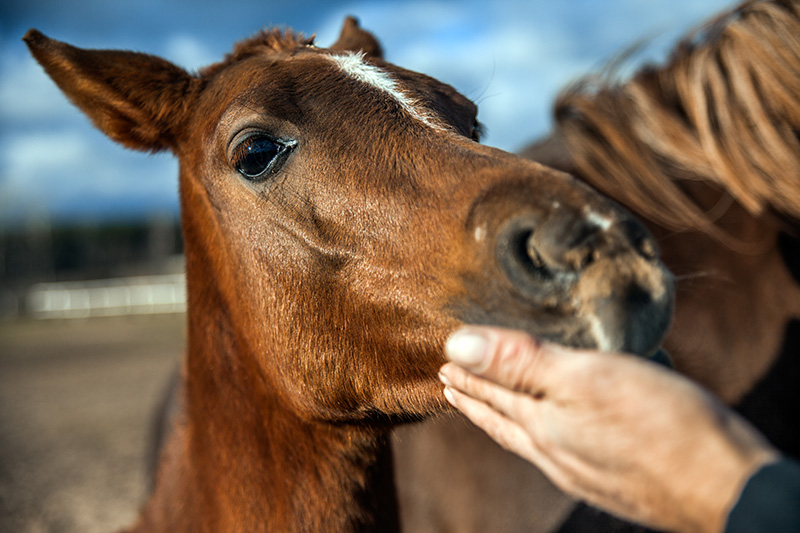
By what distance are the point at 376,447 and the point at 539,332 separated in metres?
1.03

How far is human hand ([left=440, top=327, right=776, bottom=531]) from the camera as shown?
936 mm

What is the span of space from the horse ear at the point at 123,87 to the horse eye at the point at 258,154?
17.9 inches

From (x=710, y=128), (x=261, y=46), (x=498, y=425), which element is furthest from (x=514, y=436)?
(x=710, y=128)

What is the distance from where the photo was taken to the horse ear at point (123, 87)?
212 centimetres

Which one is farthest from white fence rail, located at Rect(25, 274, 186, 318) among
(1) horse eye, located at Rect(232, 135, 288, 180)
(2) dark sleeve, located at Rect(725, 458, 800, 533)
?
(2) dark sleeve, located at Rect(725, 458, 800, 533)

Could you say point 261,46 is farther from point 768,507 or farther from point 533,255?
point 768,507

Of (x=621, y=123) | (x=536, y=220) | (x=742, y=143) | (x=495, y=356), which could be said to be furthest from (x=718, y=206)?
(x=495, y=356)

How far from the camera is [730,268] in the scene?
2.88 meters

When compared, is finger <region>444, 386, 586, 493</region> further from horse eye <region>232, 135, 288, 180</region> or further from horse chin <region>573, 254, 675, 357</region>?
horse eye <region>232, 135, 288, 180</region>

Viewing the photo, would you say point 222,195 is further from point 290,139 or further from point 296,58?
point 296,58

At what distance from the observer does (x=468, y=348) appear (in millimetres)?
1169

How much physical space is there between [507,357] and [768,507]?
48cm

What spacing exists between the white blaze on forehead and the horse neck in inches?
36.7

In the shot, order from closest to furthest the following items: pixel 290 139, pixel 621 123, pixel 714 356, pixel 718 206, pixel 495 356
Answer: pixel 495 356
pixel 290 139
pixel 714 356
pixel 718 206
pixel 621 123
